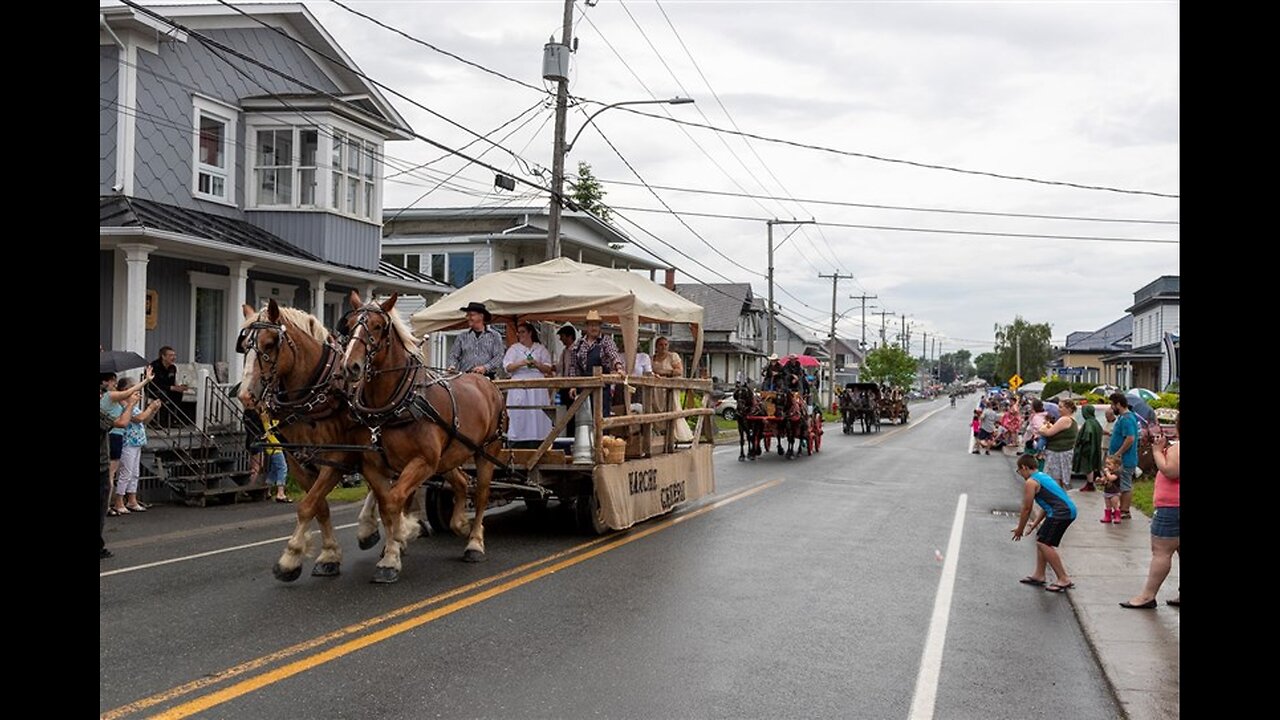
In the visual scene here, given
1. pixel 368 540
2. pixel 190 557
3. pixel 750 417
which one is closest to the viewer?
pixel 368 540

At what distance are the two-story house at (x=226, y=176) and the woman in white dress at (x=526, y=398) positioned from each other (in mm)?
7680

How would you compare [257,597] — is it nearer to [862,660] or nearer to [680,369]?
[862,660]

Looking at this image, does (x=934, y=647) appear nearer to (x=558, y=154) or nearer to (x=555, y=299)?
(x=555, y=299)

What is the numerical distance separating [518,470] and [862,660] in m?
5.11

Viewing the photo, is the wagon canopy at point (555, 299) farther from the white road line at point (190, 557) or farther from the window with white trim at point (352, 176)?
the window with white trim at point (352, 176)

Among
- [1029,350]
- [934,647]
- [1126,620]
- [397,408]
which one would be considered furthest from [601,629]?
[1029,350]

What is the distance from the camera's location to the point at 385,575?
833 cm

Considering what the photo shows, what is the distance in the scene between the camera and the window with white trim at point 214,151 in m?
19.8

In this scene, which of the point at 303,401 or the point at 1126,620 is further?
the point at 1126,620

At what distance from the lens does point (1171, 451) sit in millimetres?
8227

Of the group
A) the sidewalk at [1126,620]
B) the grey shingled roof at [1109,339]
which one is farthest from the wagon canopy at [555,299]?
the grey shingled roof at [1109,339]

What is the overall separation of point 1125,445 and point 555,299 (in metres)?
8.62

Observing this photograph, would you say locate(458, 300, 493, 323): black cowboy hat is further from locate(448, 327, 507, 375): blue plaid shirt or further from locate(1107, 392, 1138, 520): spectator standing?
locate(1107, 392, 1138, 520): spectator standing

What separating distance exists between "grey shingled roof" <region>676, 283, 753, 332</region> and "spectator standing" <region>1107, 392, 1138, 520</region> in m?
58.6
